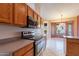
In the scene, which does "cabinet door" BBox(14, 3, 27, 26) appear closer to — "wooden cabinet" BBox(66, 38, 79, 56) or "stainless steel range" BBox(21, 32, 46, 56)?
"stainless steel range" BBox(21, 32, 46, 56)

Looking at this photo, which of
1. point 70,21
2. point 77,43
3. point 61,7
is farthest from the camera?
point 70,21

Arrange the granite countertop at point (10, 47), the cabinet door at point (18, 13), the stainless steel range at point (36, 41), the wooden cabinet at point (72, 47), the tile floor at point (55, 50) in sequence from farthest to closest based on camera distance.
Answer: the tile floor at point (55, 50)
the wooden cabinet at point (72, 47)
the stainless steel range at point (36, 41)
the cabinet door at point (18, 13)
the granite countertop at point (10, 47)

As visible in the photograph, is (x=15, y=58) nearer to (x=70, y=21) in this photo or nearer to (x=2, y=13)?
(x=2, y=13)

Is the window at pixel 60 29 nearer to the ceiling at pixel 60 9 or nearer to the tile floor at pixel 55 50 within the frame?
the tile floor at pixel 55 50

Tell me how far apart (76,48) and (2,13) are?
2.52 meters

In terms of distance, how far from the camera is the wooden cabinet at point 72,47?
136 inches

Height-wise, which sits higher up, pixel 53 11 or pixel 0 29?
pixel 53 11

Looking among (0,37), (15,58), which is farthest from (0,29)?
(15,58)

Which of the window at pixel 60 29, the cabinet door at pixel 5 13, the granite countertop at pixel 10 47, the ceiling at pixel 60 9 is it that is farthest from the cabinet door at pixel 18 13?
the window at pixel 60 29

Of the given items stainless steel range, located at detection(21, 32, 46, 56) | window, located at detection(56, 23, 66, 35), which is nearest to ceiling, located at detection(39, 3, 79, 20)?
window, located at detection(56, 23, 66, 35)

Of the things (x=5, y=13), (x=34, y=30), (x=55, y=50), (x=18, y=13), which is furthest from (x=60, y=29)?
(x=5, y=13)

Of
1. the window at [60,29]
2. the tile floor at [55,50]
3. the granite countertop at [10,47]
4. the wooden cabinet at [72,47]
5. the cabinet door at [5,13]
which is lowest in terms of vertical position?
the tile floor at [55,50]

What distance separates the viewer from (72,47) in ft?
Result: 11.8

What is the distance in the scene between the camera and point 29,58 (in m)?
0.84
